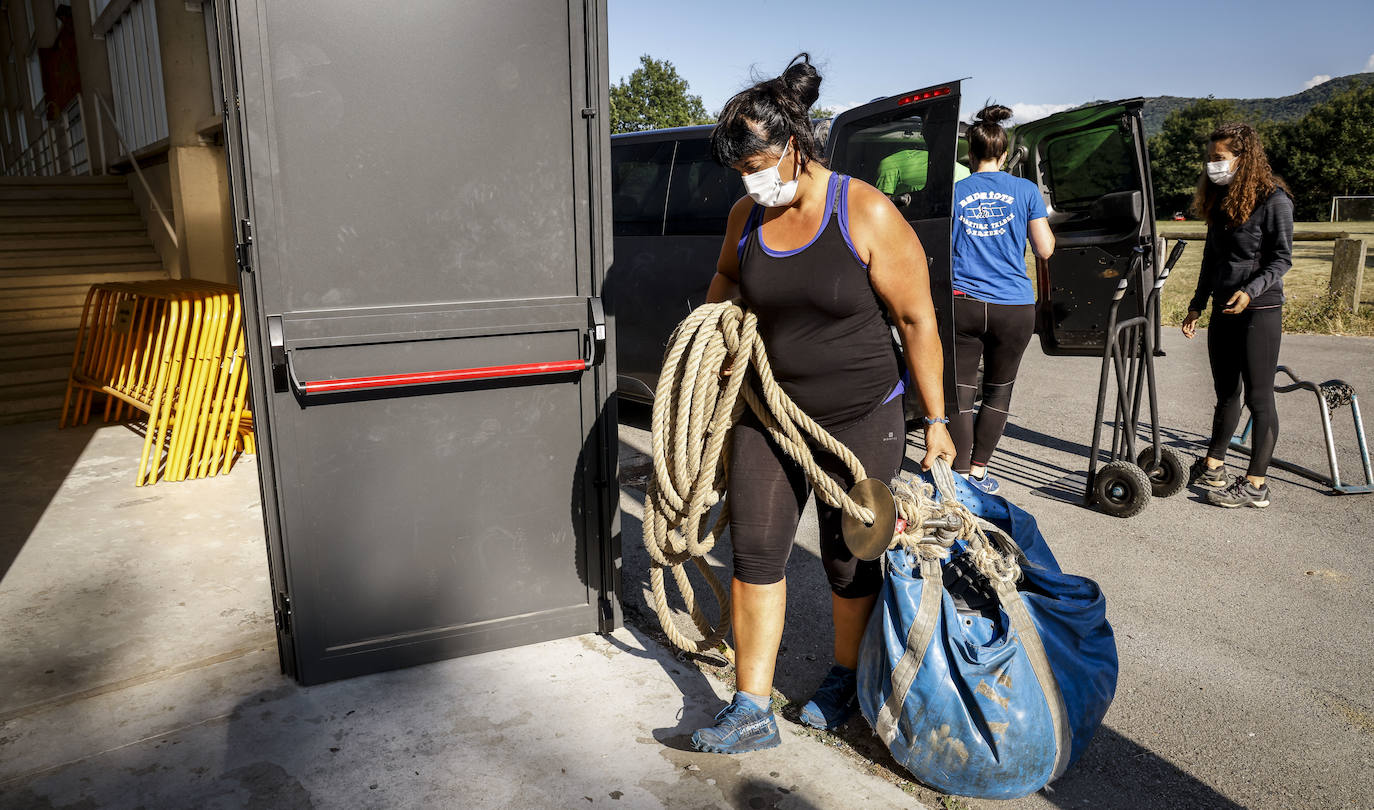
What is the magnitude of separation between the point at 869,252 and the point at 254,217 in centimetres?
177

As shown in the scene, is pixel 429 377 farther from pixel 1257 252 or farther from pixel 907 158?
pixel 1257 252

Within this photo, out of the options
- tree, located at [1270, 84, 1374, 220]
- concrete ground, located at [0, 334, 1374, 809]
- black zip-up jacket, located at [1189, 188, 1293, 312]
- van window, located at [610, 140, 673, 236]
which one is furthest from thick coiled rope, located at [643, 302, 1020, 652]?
tree, located at [1270, 84, 1374, 220]

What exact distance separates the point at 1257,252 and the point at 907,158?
1.85 meters

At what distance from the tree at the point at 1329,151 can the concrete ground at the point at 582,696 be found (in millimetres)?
56422

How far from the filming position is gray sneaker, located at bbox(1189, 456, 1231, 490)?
5.06 metres

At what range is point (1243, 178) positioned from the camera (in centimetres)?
468

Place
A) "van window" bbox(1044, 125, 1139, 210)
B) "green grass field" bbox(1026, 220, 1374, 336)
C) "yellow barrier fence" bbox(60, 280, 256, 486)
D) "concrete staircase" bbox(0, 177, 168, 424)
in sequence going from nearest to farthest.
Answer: "van window" bbox(1044, 125, 1139, 210)
"yellow barrier fence" bbox(60, 280, 256, 486)
"concrete staircase" bbox(0, 177, 168, 424)
"green grass field" bbox(1026, 220, 1374, 336)

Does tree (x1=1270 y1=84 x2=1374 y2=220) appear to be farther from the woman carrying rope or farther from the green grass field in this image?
the woman carrying rope

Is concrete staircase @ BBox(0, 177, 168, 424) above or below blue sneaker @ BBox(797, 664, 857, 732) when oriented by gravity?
above

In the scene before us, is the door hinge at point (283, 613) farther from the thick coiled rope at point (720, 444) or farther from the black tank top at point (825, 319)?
the black tank top at point (825, 319)

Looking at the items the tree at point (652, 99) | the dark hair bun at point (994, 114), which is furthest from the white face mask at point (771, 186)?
the tree at point (652, 99)

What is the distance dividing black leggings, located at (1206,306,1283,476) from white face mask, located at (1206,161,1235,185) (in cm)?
67

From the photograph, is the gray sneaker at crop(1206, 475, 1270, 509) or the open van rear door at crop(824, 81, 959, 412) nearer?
the open van rear door at crop(824, 81, 959, 412)

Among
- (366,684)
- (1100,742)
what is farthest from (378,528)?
(1100,742)
